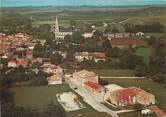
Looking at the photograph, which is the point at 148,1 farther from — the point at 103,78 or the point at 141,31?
the point at 103,78

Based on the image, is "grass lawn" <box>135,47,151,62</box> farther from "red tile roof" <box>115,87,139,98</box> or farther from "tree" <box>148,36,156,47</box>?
"red tile roof" <box>115,87,139,98</box>

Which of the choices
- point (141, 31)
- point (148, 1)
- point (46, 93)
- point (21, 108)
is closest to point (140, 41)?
point (141, 31)

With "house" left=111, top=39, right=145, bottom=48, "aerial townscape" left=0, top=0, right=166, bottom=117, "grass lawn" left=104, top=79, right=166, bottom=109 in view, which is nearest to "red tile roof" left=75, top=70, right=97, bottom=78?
"aerial townscape" left=0, top=0, right=166, bottom=117

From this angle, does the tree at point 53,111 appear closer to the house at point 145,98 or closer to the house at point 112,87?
the house at point 112,87

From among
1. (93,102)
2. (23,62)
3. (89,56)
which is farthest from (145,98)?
(23,62)

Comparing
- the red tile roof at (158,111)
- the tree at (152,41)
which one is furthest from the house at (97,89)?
the tree at (152,41)

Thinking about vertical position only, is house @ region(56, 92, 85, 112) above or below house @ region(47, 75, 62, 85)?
below

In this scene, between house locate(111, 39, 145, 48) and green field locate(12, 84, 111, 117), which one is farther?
house locate(111, 39, 145, 48)
